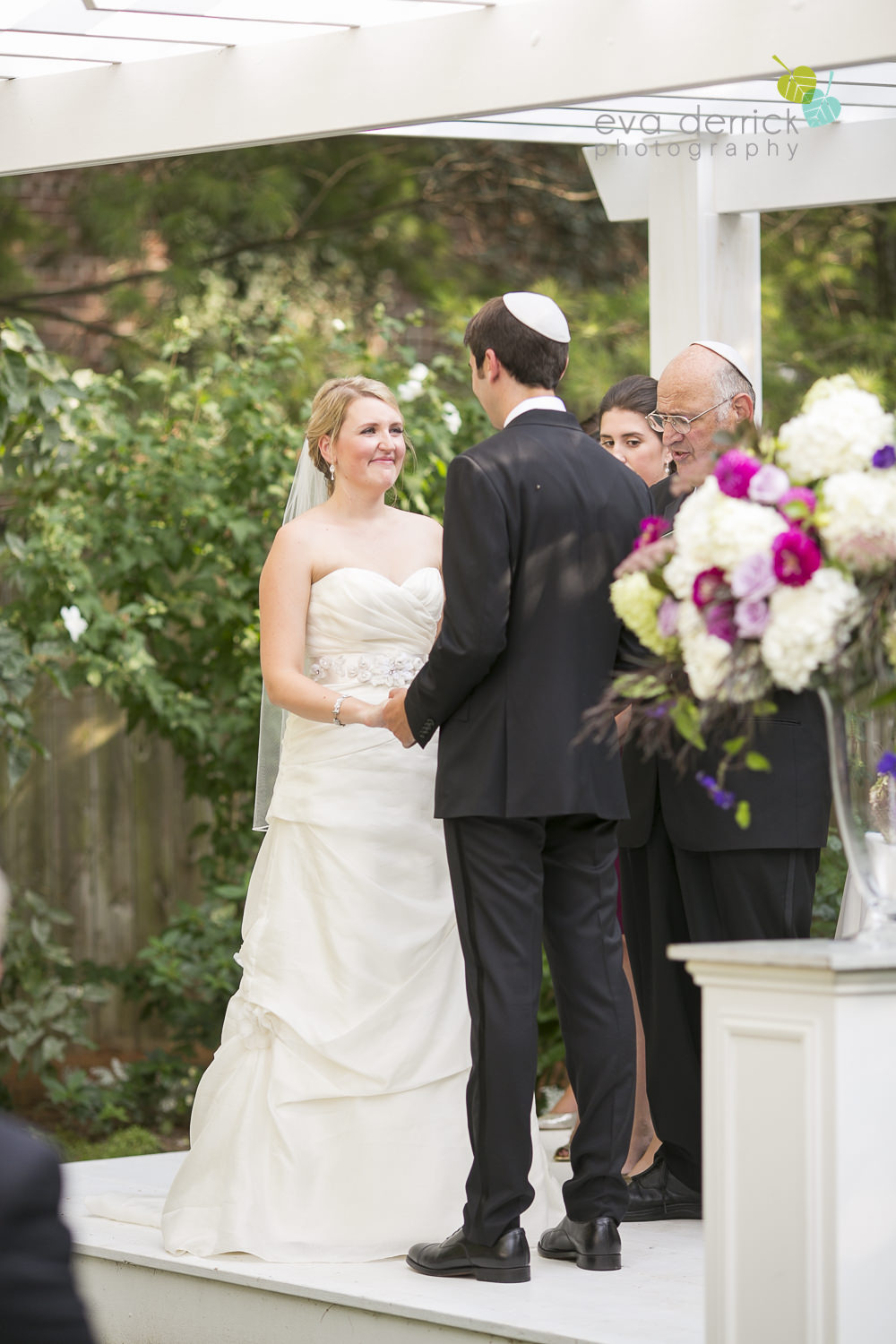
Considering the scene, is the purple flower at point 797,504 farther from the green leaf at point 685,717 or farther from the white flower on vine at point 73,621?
the white flower on vine at point 73,621

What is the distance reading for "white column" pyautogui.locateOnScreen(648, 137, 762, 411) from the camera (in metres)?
4.68

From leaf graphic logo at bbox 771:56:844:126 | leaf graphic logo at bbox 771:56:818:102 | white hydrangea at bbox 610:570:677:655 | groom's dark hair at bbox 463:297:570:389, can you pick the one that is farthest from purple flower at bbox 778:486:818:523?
leaf graphic logo at bbox 771:56:818:102

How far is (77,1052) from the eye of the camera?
6.96 metres

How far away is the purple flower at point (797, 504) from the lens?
2320mm

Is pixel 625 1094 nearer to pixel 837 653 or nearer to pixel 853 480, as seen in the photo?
pixel 837 653

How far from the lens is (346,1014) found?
3674mm

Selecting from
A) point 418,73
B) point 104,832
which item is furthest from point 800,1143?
point 104,832

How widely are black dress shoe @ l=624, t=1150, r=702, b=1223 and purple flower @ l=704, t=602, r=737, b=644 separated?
190cm

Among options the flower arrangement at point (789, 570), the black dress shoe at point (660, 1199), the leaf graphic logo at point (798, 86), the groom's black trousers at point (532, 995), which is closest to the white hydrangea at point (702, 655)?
the flower arrangement at point (789, 570)

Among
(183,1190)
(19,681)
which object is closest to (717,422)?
(183,1190)

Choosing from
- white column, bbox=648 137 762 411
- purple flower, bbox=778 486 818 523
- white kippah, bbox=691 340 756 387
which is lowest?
purple flower, bbox=778 486 818 523

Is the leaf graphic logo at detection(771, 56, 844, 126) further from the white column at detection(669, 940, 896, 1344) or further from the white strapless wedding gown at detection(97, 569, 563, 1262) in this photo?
the white column at detection(669, 940, 896, 1344)

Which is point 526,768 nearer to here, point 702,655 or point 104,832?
point 702,655

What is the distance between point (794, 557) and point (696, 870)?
1.41 metres
